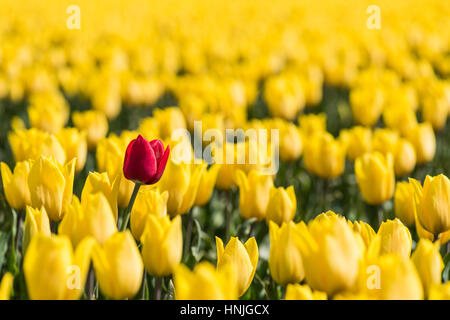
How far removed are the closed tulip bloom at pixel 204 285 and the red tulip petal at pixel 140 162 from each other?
59cm

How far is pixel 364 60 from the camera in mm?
6090

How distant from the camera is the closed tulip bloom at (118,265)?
127cm

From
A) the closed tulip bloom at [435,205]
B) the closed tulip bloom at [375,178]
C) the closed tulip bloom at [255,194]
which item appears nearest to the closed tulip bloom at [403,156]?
the closed tulip bloom at [375,178]

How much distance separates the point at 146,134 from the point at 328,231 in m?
1.59

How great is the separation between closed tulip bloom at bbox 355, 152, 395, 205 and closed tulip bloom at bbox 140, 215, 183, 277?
1073mm

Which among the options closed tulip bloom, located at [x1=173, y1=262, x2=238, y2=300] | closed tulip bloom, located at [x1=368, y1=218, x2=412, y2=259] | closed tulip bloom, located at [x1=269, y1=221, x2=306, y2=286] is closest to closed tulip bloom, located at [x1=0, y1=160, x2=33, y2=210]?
closed tulip bloom, located at [x1=269, y1=221, x2=306, y2=286]

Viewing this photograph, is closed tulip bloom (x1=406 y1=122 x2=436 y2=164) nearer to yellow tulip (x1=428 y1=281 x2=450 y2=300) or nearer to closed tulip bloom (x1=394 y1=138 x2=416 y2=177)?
closed tulip bloom (x1=394 y1=138 x2=416 y2=177)

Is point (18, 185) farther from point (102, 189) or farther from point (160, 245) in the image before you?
point (160, 245)

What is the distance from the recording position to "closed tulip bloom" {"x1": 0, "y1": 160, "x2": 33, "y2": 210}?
188 cm

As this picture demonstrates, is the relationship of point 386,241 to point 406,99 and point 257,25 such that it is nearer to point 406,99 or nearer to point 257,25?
point 406,99

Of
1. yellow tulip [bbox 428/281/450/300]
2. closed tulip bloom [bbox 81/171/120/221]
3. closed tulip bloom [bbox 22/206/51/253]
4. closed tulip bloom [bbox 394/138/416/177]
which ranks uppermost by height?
closed tulip bloom [bbox 394/138/416/177]

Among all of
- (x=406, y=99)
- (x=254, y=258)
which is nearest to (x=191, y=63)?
(x=406, y=99)

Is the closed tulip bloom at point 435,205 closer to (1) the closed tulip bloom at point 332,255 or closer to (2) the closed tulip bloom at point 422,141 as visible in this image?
(1) the closed tulip bloom at point 332,255
